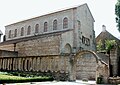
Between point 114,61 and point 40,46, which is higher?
point 40,46

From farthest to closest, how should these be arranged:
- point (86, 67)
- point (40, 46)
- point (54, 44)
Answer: point (40, 46) < point (54, 44) < point (86, 67)

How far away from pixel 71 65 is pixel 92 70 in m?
6.78

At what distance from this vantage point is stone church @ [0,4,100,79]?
2675 cm

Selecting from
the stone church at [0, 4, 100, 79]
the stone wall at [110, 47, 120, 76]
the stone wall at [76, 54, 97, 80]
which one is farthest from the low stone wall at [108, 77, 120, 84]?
the stone wall at [76, 54, 97, 80]

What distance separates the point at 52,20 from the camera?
126 feet

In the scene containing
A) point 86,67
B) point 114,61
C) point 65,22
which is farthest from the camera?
point 65,22

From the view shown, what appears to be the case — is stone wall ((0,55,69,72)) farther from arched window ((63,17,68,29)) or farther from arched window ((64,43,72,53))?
arched window ((63,17,68,29))

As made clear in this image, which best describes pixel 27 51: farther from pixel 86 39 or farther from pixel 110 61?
pixel 110 61

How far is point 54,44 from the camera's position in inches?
1213

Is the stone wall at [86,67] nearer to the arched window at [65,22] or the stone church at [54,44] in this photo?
the stone church at [54,44]

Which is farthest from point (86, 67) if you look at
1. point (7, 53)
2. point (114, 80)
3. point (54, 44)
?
point (7, 53)

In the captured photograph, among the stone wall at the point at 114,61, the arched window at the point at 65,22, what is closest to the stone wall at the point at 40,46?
the arched window at the point at 65,22

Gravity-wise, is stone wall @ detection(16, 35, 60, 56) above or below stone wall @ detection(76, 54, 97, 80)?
above

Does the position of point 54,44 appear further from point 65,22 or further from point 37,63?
point 65,22
